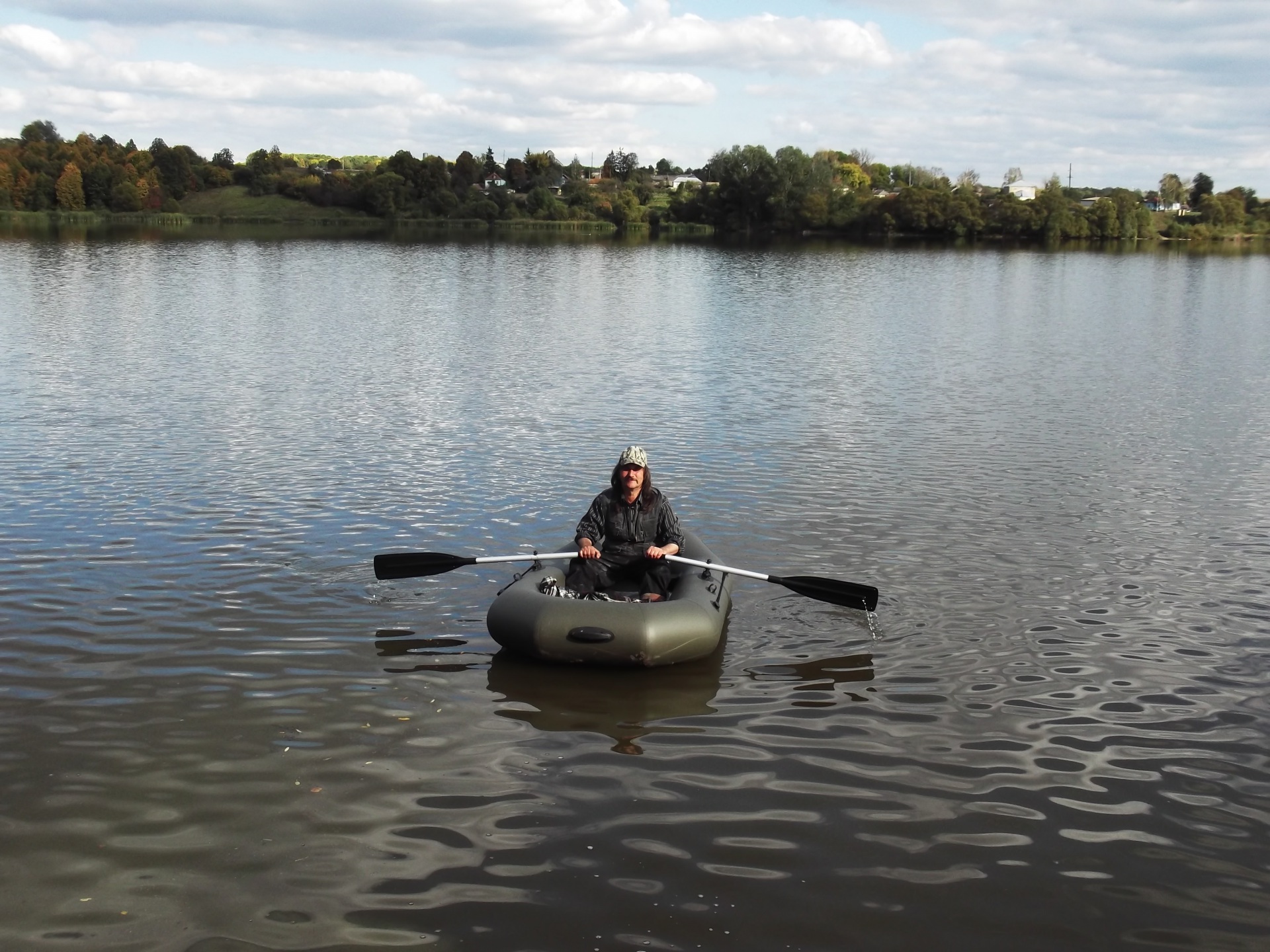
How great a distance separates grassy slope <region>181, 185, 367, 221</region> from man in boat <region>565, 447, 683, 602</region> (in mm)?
121325

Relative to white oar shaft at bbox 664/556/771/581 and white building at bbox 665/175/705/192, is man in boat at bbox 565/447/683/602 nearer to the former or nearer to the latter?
white oar shaft at bbox 664/556/771/581

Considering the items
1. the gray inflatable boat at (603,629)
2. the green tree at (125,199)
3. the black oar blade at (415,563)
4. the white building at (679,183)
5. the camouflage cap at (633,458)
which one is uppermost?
the white building at (679,183)

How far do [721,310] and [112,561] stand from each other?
27.3 meters

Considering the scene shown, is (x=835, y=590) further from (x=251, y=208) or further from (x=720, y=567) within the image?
(x=251, y=208)

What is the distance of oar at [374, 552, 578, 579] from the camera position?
391 inches

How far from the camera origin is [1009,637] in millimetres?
9492

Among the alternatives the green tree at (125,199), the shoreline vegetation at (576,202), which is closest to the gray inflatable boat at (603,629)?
the shoreline vegetation at (576,202)

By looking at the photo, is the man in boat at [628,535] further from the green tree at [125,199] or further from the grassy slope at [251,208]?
the grassy slope at [251,208]

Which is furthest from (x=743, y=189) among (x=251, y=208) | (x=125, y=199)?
(x=125, y=199)

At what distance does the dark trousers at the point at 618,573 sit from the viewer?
10.0 metres

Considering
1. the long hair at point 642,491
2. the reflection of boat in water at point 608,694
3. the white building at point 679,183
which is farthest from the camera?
the white building at point 679,183

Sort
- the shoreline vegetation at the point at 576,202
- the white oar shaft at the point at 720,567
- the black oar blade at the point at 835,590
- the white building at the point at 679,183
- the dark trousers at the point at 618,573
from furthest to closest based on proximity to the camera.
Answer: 1. the white building at the point at 679,183
2. the shoreline vegetation at the point at 576,202
3. the dark trousers at the point at 618,573
4. the white oar shaft at the point at 720,567
5. the black oar blade at the point at 835,590

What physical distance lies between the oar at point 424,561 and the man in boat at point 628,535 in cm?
25

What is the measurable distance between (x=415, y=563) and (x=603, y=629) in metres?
2.35
